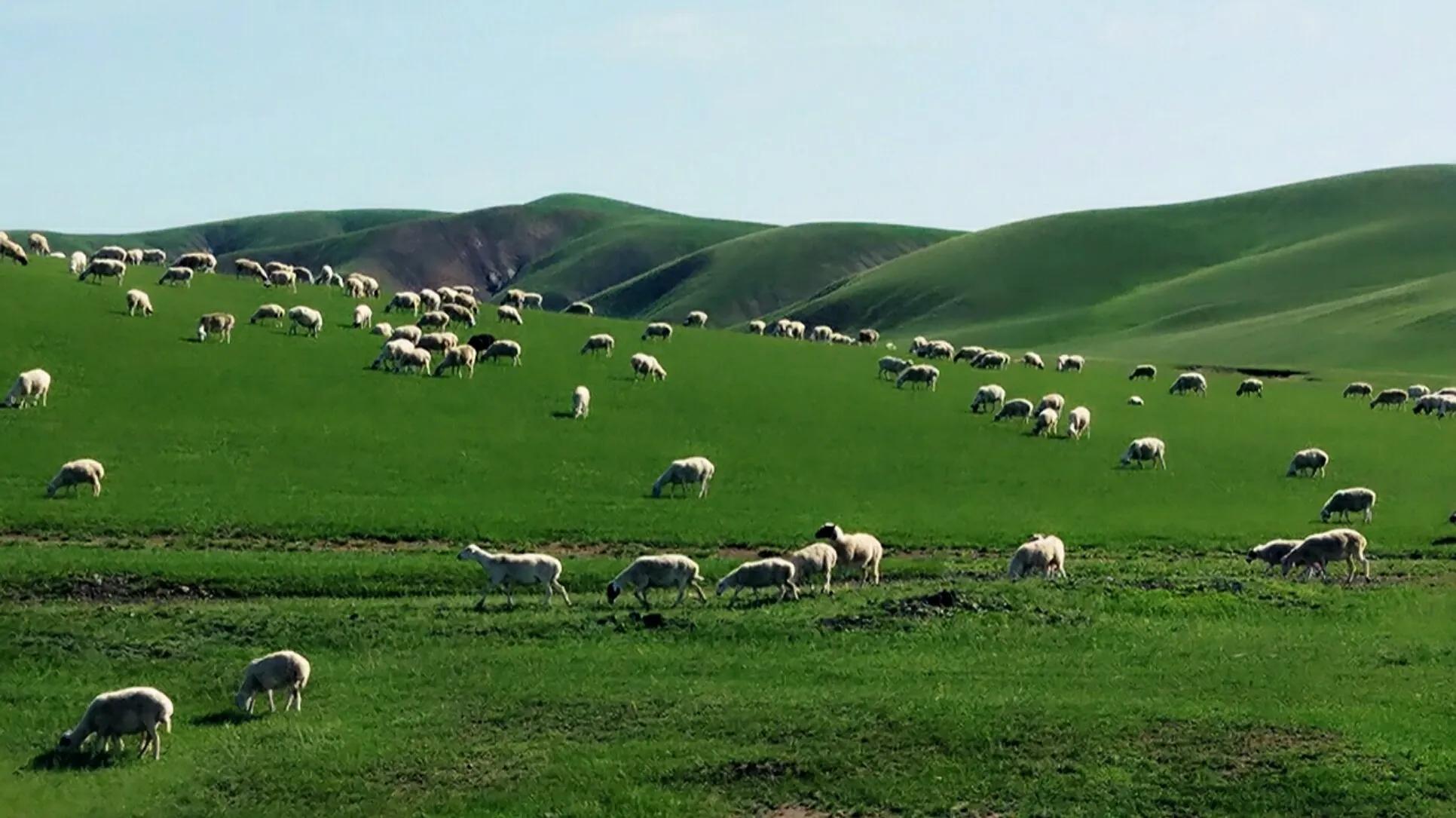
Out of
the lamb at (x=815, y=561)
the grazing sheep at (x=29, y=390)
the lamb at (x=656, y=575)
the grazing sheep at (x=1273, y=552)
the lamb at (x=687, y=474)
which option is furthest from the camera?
the grazing sheep at (x=29, y=390)

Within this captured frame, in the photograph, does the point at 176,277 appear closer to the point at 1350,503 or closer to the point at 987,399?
the point at 987,399

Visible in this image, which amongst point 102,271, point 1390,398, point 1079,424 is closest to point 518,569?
point 1079,424

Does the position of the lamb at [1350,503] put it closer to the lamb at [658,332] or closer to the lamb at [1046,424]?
the lamb at [1046,424]

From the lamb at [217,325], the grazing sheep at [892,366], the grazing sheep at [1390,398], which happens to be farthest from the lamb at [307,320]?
the grazing sheep at [1390,398]

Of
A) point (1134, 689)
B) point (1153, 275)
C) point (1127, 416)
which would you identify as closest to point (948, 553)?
point (1134, 689)

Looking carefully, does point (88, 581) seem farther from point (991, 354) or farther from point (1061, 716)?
point (991, 354)

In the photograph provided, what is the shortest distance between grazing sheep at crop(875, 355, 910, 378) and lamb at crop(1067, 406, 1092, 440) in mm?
12269

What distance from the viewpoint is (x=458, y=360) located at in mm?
53562

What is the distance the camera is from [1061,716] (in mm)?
18594

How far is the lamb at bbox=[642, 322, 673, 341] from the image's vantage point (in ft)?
217

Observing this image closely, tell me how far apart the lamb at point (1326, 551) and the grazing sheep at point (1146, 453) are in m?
16.5

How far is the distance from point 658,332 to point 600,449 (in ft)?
75.5

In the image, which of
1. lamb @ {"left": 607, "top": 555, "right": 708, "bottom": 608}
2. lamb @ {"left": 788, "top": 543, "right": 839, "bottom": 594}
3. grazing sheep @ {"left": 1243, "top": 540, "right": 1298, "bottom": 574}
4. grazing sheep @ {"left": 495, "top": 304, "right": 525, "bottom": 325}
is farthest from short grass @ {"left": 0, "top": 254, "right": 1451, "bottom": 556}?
lamb @ {"left": 607, "top": 555, "right": 708, "bottom": 608}

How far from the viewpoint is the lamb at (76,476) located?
34.8 metres
